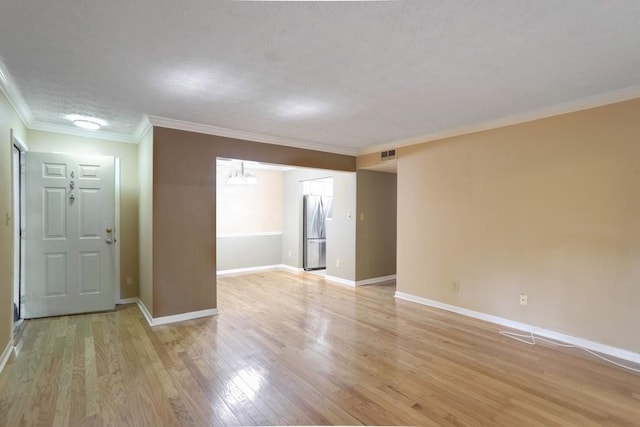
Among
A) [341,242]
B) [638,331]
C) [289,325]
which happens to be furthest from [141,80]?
[638,331]

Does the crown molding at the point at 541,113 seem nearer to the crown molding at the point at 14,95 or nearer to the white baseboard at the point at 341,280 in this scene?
the white baseboard at the point at 341,280

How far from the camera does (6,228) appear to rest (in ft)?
9.19

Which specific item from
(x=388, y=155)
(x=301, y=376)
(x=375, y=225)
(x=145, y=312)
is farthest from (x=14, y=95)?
(x=375, y=225)

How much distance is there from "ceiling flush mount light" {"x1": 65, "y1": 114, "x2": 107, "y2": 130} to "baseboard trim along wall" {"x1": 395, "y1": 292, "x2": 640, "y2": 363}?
15.8 feet

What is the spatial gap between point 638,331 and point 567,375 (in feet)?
3.00

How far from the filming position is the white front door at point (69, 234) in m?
3.87

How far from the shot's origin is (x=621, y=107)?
115 inches

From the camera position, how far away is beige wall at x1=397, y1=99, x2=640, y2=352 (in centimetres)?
295

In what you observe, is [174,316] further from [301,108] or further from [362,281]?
[362,281]

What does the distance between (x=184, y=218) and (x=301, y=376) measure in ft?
7.88

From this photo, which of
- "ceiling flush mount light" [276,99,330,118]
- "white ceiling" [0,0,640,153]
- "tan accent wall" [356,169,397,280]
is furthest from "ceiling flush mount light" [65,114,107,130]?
"tan accent wall" [356,169,397,280]

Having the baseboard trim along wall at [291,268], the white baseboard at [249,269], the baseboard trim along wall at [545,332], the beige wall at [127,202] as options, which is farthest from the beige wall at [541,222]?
the beige wall at [127,202]

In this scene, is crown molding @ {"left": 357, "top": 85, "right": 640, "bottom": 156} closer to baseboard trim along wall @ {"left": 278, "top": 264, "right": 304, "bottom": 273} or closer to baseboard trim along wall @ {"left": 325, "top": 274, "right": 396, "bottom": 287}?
baseboard trim along wall @ {"left": 325, "top": 274, "right": 396, "bottom": 287}

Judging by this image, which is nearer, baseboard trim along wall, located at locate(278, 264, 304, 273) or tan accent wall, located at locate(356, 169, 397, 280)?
tan accent wall, located at locate(356, 169, 397, 280)
